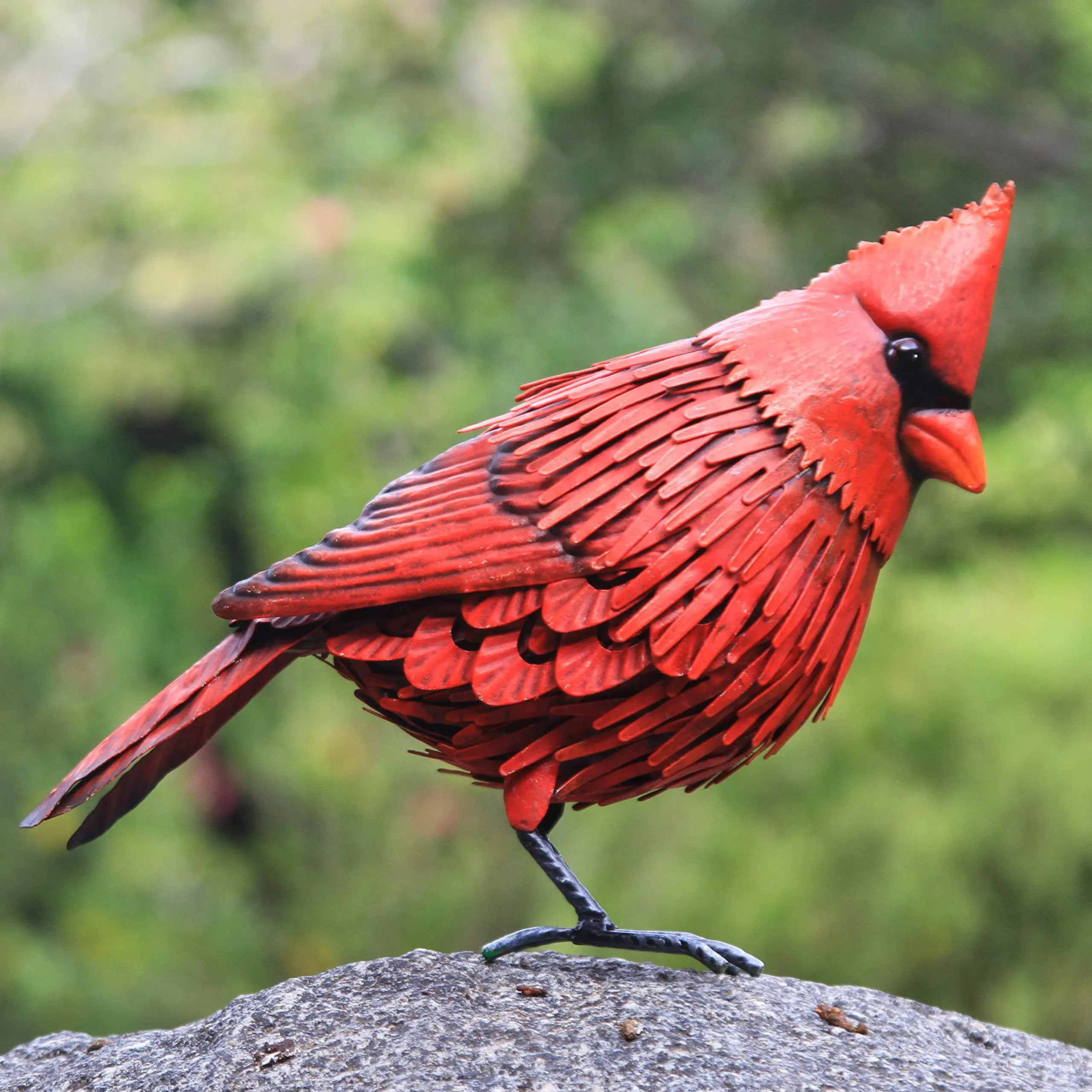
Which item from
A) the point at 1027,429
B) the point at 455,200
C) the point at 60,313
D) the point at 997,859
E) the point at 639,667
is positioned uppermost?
the point at 60,313

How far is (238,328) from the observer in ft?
24.2

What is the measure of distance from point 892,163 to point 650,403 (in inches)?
167

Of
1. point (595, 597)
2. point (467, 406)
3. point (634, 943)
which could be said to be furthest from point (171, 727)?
point (467, 406)

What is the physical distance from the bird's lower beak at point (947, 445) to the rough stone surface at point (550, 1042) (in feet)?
2.94

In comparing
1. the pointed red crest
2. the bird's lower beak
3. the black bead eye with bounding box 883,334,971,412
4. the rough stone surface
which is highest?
the pointed red crest

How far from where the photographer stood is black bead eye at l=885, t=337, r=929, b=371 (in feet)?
7.01

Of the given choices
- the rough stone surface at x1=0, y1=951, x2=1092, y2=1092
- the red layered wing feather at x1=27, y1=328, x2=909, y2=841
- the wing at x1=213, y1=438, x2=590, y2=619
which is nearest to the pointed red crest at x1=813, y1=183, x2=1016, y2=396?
the red layered wing feather at x1=27, y1=328, x2=909, y2=841

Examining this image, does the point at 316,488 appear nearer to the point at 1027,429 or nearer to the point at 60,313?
the point at 60,313

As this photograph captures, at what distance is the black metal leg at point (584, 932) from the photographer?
217 cm

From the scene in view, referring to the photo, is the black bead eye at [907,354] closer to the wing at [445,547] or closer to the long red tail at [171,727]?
the wing at [445,547]

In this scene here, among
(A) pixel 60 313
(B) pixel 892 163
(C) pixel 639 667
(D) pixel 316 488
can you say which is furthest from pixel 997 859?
(A) pixel 60 313

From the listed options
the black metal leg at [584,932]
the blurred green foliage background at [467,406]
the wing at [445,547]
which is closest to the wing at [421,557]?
the wing at [445,547]

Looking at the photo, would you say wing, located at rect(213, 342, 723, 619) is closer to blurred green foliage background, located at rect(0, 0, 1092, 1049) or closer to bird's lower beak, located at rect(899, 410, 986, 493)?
bird's lower beak, located at rect(899, 410, 986, 493)

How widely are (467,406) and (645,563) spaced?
414cm
